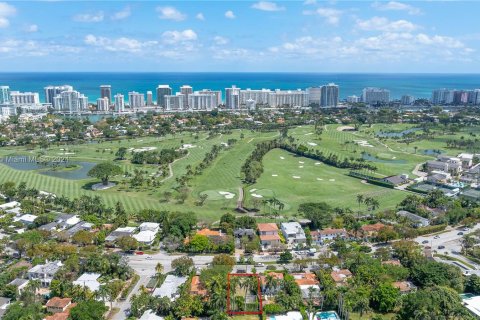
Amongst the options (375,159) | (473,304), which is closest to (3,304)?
(473,304)

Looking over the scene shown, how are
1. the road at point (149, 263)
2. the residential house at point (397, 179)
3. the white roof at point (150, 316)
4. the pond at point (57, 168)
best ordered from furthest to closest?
the pond at point (57, 168) → the residential house at point (397, 179) → the road at point (149, 263) → the white roof at point (150, 316)

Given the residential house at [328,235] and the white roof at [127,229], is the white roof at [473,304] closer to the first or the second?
the residential house at [328,235]

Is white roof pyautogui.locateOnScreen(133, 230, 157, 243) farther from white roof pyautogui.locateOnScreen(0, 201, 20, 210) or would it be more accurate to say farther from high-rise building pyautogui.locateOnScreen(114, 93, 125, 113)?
high-rise building pyautogui.locateOnScreen(114, 93, 125, 113)

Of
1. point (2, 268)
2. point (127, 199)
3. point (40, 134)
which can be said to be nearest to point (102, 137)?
point (40, 134)

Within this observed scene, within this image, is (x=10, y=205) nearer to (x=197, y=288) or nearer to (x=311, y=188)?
(x=197, y=288)

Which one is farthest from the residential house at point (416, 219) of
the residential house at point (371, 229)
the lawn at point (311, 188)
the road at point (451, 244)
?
the lawn at point (311, 188)

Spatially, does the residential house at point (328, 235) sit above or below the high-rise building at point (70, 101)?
below

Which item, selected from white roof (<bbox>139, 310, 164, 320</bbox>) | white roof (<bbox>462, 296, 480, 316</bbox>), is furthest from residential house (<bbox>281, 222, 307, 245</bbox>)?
white roof (<bbox>139, 310, 164, 320</bbox>)

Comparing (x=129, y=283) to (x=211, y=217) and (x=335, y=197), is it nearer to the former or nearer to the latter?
(x=211, y=217)
